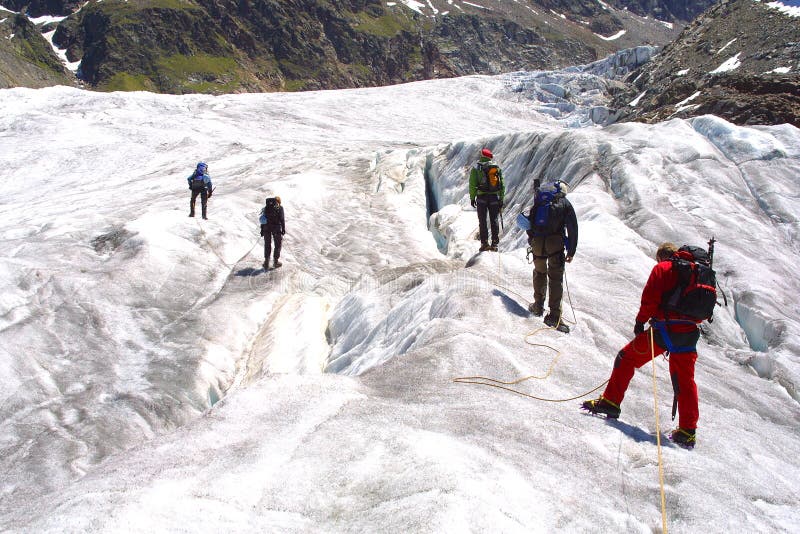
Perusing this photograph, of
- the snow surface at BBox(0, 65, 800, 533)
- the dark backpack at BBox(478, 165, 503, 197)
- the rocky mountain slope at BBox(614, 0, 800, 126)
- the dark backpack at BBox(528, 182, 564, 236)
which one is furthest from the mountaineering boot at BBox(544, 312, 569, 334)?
the rocky mountain slope at BBox(614, 0, 800, 126)

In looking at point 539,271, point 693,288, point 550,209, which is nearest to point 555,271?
Answer: point 539,271

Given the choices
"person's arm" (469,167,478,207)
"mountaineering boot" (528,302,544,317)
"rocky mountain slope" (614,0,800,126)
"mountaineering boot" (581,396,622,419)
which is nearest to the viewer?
"mountaineering boot" (581,396,622,419)

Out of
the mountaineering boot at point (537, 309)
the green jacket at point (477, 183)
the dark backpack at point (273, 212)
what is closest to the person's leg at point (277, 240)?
the dark backpack at point (273, 212)

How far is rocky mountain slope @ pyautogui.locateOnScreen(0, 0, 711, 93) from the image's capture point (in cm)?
13162

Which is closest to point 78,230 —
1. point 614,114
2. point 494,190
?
point 494,190

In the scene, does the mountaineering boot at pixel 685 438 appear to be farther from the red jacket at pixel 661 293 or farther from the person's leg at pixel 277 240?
the person's leg at pixel 277 240

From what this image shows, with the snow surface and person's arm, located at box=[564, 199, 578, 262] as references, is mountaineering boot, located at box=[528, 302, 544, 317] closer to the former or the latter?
the snow surface

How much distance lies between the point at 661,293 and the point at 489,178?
7028mm

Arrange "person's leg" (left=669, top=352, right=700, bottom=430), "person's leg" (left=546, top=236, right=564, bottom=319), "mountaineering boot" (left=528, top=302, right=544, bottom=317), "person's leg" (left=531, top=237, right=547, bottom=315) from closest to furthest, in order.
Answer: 1. "person's leg" (left=669, top=352, right=700, bottom=430)
2. "person's leg" (left=546, top=236, right=564, bottom=319)
3. "person's leg" (left=531, top=237, right=547, bottom=315)
4. "mountaineering boot" (left=528, top=302, right=544, bottom=317)

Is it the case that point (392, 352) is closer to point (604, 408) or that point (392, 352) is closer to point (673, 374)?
point (604, 408)

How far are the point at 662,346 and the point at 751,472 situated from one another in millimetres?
1615

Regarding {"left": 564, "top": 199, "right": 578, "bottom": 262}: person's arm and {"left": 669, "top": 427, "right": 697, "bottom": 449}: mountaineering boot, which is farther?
{"left": 564, "top": 199, "right": 578, "bottom": 262}: person's arm

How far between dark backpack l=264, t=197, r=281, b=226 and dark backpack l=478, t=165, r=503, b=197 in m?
7.35

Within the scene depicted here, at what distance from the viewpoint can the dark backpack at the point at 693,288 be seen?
6270 millimetres
